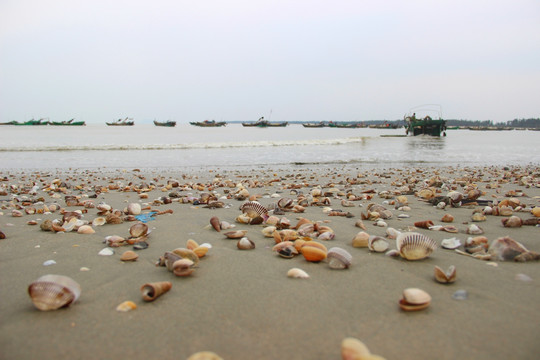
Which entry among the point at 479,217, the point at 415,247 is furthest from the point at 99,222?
the point at 479,217

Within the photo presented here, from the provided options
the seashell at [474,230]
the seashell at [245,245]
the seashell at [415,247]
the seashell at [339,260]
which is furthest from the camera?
the seashell at [474,230]

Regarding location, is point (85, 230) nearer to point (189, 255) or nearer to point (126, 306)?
point (189, 255)

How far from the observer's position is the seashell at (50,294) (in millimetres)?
→ 1547

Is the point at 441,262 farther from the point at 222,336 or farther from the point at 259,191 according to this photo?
the point at 259,191

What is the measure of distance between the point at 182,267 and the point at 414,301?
47.3 inches

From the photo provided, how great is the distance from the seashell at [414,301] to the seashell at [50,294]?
149cm

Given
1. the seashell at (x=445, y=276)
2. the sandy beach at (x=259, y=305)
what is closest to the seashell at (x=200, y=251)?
the sandy beach at (x=259, y=305)

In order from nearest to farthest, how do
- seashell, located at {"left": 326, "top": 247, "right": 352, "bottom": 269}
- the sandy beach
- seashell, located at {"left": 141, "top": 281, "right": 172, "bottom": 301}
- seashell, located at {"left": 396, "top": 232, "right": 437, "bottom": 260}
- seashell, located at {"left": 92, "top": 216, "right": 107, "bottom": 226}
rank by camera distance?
the sandy beach → seashell, located at {"left": 141, "top": 281, "right": 172, "bottom": 301} → seashell, located at {"left": 326, "top": 247, "right": 352, "bottom": 269} → seashell, located at {"left": 396, "top": 232, "right": 437, "bottom": 260} → seashell, located at {"left": 92, "top": 216, "right": 107, "bottom": 226}

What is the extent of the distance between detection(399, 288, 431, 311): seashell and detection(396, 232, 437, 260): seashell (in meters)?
0.67

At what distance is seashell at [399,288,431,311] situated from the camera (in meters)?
1.53

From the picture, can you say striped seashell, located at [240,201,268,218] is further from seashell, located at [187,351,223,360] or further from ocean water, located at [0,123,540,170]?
ocean water, located at [0,123,540,170]

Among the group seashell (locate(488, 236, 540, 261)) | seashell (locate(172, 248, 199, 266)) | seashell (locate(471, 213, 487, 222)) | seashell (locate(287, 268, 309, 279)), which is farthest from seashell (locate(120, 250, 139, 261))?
seashell (locate(471, 213, 487, 222))

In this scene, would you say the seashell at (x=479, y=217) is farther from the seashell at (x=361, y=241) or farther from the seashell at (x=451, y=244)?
the seashell at (x=361, y=241)

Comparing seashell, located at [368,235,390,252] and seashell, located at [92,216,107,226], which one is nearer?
seashell, located at [368,235,390,252]
